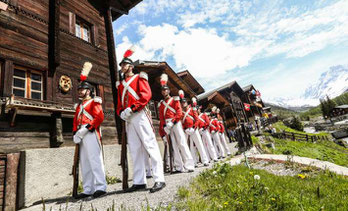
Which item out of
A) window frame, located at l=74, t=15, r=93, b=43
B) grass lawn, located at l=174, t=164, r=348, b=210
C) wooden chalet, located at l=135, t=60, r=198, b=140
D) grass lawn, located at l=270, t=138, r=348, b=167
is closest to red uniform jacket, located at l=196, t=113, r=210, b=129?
wooden chalet, located at l=135, t=60, r=198, b=140

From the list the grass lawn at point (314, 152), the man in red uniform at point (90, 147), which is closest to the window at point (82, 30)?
the man in red uniform at point (90, 147)

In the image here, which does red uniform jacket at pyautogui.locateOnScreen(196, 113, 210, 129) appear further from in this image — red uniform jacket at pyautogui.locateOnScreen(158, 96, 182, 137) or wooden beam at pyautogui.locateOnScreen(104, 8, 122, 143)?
wooden beam at pyautogui.locateOnScreen(104, 8, 122, 143)

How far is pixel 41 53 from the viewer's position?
6125mm

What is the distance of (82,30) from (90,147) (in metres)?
6.69

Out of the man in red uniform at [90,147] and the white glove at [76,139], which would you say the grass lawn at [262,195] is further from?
the white glove at [76,139]

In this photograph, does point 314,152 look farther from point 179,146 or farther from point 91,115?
point 91,115

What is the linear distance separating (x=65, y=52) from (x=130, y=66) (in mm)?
4286

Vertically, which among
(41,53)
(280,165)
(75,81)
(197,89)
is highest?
(197,89)

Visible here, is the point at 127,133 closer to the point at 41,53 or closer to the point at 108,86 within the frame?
the point at 41,53

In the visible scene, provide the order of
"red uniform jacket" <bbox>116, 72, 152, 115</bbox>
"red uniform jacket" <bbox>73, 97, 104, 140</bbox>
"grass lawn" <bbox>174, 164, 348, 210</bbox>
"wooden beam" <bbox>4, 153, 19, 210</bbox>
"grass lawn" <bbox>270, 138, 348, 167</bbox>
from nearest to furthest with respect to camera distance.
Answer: "grass lawn" <bbox>174, 164, 348, 210</bbox> < "red uniform jacket" <bbox>116, 72, 152, 115</bbox> < "red uniform jacket" <bbox>73, 97, 104, 140</bbox> < "wooden beam" <bbox>4, 153, 19, 210</bbox> < "grass lawn" <bbox>270, 138, 348, 167</bbox>

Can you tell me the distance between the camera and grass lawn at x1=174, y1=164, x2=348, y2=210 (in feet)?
6.33

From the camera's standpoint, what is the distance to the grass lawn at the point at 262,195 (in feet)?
6.33

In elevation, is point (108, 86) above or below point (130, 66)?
above

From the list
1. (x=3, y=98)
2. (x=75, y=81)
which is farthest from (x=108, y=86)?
(x=3, y=98)
